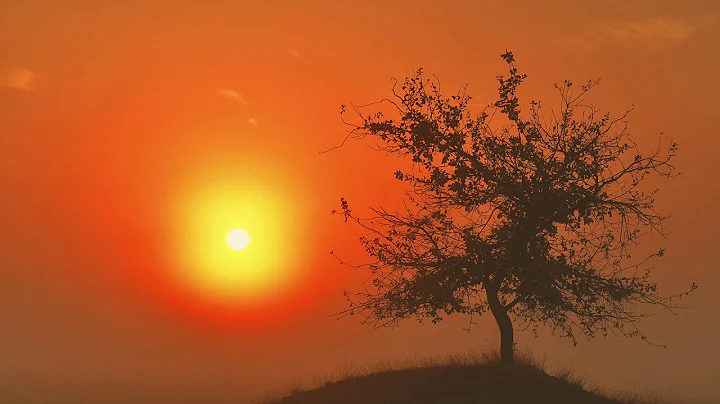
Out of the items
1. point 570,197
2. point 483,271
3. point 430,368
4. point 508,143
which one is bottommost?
point 430,368

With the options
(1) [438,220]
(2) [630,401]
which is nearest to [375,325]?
(1) [438,220]

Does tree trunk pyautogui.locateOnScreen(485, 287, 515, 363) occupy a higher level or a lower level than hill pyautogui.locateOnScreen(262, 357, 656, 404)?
higher

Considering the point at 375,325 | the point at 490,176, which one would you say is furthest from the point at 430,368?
the point at 490,176

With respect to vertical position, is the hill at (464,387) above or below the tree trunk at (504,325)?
below

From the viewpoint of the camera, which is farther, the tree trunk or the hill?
the tree trunk

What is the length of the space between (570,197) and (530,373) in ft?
23.0

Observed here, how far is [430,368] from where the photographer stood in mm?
34812

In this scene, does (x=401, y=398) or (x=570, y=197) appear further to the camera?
(x=570, y=197)

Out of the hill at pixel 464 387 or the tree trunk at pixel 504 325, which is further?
the tree trunk at pixel 504 325

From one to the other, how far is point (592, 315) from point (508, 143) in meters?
7.54

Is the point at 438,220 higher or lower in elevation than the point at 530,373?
higher

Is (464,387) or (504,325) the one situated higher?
(504,325)

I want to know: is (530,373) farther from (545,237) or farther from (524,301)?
(545,237)

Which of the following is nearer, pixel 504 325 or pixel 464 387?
pixel 464 387
